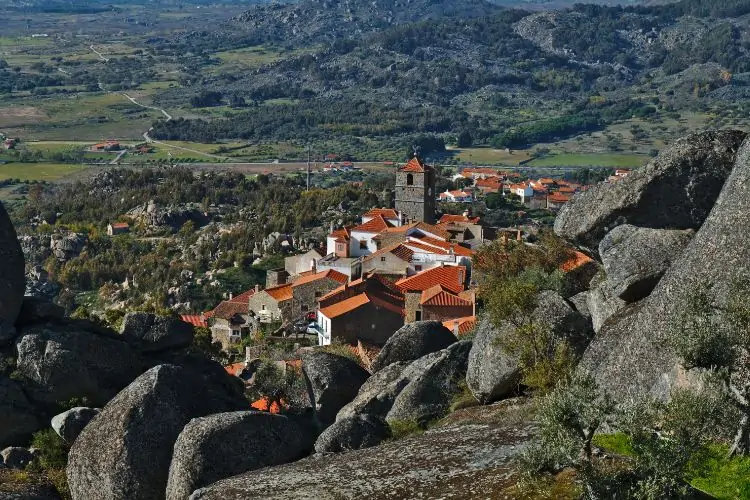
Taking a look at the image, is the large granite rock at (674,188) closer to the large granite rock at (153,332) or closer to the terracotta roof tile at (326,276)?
the large granite rock at (153,332)

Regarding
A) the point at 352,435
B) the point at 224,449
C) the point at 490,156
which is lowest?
the point at 490,156

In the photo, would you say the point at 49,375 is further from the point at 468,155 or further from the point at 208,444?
the point at 468,155

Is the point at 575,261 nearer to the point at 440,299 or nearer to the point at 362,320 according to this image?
the point at 440,299

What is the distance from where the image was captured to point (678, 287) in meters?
15.8

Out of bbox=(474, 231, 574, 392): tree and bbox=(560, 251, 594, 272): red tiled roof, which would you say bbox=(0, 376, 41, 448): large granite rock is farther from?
bbox=(560, 251, 594, 272): red tiled roof

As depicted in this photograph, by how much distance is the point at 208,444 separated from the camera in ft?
50.7

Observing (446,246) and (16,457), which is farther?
(446,246)

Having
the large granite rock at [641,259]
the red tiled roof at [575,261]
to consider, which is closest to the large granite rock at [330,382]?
the red tiled roof at [575,261]

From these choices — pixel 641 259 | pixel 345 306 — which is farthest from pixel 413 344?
pixel 345 306

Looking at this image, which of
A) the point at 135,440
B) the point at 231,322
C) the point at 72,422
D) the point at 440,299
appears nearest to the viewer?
the point at 135,440

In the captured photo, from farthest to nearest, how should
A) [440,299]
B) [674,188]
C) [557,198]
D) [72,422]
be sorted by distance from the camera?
1. [557,198]
2. [440,299]
3. [674,188]
4. [72,422]

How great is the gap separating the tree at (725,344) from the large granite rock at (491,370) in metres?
4.98

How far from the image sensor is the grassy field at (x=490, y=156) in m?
137

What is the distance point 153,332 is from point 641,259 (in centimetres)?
890
